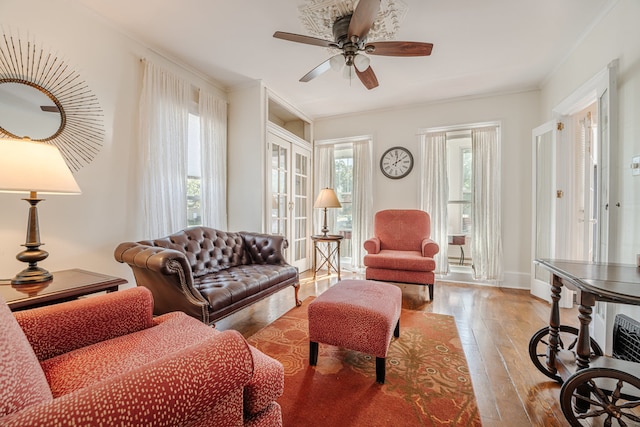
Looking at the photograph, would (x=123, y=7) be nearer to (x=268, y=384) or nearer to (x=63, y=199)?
(x=63, y=199)

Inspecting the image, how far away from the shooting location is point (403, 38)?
8.16 feet

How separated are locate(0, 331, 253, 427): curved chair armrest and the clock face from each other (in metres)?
3.87

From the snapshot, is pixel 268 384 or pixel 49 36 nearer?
pixel 268 384

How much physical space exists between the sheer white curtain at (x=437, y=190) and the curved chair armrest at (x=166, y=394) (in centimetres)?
372

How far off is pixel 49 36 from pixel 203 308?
225 cm

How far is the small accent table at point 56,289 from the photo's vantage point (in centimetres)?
133

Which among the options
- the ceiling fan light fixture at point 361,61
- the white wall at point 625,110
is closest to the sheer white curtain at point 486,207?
the white wall at point 625,110

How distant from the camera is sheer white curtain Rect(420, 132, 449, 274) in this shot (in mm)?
3904

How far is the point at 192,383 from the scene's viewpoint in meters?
0.62

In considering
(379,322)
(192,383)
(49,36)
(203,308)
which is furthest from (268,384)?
(49,36)

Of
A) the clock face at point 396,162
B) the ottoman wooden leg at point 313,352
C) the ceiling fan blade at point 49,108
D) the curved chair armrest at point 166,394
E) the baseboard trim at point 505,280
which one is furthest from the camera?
the clock face at point 396,162

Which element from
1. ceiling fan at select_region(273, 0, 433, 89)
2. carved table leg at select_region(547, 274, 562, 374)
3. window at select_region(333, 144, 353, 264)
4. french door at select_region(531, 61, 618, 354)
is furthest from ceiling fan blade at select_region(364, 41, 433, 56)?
window at select_region(333, 144, 353, 264)

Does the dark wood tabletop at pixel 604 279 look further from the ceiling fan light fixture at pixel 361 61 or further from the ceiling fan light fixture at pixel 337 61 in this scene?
the ceiling fan light fixture at pixel 337 61

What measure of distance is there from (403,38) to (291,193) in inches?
97.1
